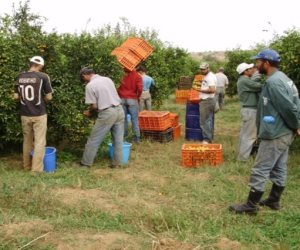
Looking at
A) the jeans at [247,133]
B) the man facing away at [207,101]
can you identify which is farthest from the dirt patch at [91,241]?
the man facing away at [207,101]

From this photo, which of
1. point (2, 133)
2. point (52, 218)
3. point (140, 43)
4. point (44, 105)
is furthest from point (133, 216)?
point (140, 43)

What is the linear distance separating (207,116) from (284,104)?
4517 mm

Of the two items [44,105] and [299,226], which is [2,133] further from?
[299,226]

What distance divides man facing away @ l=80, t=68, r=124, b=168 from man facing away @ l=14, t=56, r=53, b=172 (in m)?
0.75

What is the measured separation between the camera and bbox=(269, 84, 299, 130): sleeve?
5266 mm

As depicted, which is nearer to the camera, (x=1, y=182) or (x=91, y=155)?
(x=1, y=182)

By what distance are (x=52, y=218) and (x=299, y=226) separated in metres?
2.99

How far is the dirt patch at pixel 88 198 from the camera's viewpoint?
5809 mm

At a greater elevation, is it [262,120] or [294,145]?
[262,120]

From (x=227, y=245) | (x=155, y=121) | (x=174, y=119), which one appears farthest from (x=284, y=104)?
(x=174, y=119)

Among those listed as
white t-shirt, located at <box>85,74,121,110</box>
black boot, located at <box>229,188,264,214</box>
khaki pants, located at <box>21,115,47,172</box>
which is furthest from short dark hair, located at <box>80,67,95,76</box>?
black boot, located at <box>229,188,264,214</box>

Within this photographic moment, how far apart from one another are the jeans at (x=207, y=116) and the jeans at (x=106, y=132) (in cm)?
235

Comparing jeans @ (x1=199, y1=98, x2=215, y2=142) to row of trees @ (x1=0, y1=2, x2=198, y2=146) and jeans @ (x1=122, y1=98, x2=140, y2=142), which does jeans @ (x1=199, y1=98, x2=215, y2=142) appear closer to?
jeans @ (x1=122, y1=98, x2=140, y2=142)

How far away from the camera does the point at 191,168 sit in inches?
316
